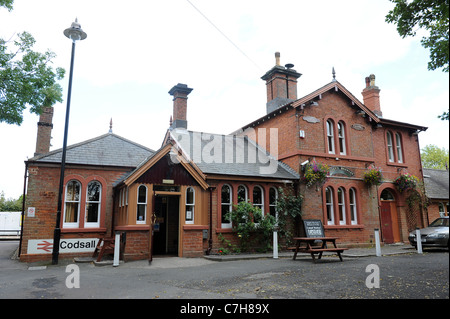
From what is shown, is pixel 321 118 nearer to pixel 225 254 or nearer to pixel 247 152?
pixel 247 152

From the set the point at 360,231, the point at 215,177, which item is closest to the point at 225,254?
the point at 215,177

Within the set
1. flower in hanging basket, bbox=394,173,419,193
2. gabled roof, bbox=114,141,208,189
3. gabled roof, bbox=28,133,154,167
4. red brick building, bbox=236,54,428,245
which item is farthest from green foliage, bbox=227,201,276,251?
flower in hanging basket, bbox=394,173,419,193

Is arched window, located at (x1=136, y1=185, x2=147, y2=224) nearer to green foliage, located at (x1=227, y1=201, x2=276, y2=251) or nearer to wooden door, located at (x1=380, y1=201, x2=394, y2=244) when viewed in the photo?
green foliage, located at (x1=227, y1=201, x2=276, y2=251)

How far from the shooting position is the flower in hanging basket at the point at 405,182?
17647mm

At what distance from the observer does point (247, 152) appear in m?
17.6

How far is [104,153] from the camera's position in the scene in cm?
1473

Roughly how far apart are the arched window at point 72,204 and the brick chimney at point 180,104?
6282mm

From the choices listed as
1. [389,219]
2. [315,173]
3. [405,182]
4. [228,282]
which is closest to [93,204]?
[228,282]

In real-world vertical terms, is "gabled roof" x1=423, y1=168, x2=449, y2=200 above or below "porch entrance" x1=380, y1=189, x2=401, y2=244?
above

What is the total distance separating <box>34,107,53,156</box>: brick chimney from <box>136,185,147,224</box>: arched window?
5796 mm

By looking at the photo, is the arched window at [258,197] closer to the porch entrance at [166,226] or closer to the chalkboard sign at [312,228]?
the chalkboard sign at [312,228]

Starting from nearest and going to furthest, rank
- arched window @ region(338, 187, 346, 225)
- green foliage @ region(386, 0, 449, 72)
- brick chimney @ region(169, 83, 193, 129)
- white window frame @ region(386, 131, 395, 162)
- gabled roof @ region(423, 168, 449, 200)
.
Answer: green foliage @ region(386, 0, 449, 72) < arched window @ region(338, 187, 346, 225) < brick chimney @ region(169, 83, 193, 129) < white window frame @ region(386, 131, 395, 162) < gabled roof @ region(423, 168, 449, 200)

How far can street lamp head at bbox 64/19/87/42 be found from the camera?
38.1 feet
